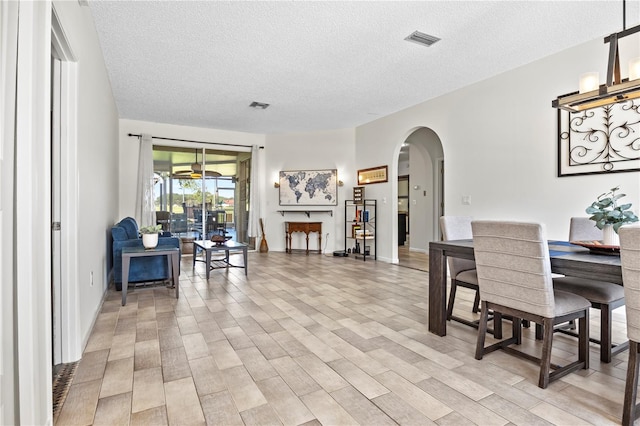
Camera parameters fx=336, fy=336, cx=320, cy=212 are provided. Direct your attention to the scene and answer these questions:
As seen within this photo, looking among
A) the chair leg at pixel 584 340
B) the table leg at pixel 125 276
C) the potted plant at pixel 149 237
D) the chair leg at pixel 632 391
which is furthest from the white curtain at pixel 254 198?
the chair leg at pixel 632 391

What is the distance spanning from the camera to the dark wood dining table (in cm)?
174

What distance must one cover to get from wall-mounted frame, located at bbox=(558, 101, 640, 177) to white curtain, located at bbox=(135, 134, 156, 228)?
6.52m

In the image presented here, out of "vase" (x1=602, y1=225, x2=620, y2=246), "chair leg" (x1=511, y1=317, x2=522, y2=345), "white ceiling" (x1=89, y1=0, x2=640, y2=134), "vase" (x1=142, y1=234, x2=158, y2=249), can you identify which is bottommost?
"chair leg" (x1=511, y1=317, x2=522, y2=345)

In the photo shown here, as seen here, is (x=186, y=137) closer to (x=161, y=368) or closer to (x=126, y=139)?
(x=126, y=139)

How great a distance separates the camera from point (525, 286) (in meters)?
1.98

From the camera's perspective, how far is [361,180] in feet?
23.0

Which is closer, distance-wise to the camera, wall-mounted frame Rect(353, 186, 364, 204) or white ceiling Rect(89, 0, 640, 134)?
white ceiling Rect(89, 0, 640, 134)

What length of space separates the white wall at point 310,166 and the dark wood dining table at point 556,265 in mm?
4688

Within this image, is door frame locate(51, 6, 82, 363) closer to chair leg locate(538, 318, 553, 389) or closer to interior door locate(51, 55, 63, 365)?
interior door locate(51, 55, 63, 365)

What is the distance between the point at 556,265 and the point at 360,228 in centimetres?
491

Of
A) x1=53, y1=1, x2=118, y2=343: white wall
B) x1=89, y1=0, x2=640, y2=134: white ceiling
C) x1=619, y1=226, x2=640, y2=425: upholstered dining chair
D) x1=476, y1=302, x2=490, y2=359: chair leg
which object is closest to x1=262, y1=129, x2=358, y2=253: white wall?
x1=89, y1=0, x2=640, y2=134: white ceiling

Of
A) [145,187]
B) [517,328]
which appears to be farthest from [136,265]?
[517,328]

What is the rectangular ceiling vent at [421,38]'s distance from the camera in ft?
10.8

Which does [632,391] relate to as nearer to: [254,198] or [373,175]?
[373,175]
